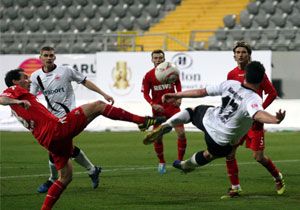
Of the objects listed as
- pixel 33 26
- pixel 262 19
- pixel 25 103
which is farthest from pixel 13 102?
pixel 33 26

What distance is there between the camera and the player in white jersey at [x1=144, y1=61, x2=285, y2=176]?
984 cm

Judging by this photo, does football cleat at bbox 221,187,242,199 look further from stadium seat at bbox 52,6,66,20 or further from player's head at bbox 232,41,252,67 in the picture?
stadium seat at bbox 52,6,66,20

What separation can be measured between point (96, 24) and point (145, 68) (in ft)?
27.0

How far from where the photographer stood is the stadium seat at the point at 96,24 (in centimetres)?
3397

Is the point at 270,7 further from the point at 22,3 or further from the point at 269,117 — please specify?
the point at 269,117

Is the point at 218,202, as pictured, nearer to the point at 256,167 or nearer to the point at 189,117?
the point at 189,117

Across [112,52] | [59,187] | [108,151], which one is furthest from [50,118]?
[112,52]

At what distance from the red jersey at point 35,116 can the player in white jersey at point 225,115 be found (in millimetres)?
1266

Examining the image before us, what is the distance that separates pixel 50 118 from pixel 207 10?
77.4ft

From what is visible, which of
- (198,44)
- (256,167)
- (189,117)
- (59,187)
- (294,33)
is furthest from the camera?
(198,44)

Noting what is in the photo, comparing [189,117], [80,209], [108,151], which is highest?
[189,117]

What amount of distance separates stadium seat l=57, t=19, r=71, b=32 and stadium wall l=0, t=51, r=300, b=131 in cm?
626

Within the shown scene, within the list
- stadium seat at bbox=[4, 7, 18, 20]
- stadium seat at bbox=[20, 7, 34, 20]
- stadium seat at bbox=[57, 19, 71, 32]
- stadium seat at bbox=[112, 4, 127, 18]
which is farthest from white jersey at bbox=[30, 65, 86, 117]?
stadium seat at bbox=[4, 7, 18, 20]

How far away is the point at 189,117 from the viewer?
1065cm
